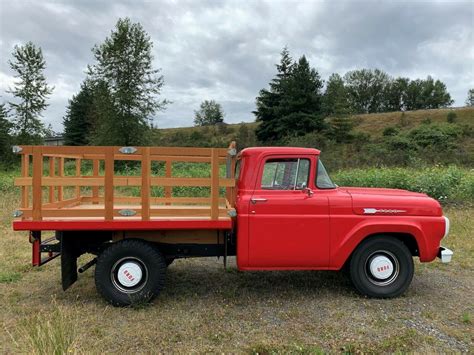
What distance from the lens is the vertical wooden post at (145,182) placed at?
16.3ft

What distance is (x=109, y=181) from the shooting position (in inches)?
197

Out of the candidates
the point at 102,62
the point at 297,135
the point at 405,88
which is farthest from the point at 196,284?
the point at 405,88

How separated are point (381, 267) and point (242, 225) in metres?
1.94

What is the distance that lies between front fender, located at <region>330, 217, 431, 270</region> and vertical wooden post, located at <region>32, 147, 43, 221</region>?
11.9ft

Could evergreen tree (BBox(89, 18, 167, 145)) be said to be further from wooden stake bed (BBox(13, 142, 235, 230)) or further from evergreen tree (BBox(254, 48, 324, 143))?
wooden stake bed (BBox(13, 142, 235, 230))

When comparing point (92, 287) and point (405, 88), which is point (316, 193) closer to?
point (92, 287)

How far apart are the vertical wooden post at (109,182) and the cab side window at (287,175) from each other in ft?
6.17

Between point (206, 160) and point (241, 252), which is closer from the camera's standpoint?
point (241, 252)

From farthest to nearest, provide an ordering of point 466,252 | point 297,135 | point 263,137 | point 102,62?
point 263,137 → point 297,135 → point 102,62 → point 466,252

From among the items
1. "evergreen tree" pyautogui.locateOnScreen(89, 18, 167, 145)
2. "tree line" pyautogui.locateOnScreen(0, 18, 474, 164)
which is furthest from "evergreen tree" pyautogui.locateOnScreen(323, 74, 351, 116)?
"evergreen tree" pyautogui.locateOnScreen(89, 18, 167, 145)

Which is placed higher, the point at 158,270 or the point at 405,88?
the point at 405,88

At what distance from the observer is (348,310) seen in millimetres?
5043

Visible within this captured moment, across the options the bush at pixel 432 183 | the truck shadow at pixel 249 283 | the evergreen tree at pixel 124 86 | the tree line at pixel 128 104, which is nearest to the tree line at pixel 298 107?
the tree line at pixel 128 104

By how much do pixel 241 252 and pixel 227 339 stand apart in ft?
3.88
